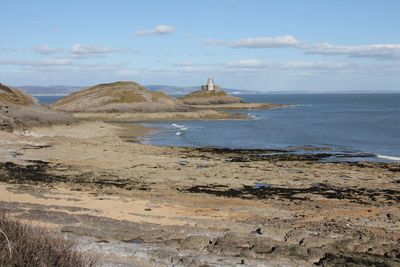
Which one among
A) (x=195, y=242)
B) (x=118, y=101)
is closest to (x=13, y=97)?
(x=195, y=242)

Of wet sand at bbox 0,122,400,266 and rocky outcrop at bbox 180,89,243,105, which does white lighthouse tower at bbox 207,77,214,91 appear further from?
wet sand at bbox 0,122,400,266

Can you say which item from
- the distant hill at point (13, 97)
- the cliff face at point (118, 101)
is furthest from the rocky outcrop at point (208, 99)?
the distant hill at point (13, 97)

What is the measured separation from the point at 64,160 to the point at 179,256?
20.8m

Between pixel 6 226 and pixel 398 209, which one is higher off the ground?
pixel 6 226

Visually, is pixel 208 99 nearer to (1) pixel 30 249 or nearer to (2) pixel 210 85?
(2) pixel 210 85

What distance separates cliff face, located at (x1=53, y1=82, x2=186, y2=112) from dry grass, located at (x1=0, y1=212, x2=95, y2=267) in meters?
92.3

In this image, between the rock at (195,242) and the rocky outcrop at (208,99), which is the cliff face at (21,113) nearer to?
the rock at (195,242)

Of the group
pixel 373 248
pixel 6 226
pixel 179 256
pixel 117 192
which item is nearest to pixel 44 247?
pixel 6 226

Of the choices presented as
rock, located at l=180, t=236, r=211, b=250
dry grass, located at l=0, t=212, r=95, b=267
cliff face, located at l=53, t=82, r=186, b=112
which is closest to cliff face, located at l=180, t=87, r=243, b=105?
cliff face, located at l=53, t=82, r=186, b=112

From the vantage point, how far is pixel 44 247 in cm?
671

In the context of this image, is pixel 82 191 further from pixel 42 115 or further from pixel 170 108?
pixel 170 108

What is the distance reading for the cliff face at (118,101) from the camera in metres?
100

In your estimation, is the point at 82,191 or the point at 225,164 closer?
the point at 82,191

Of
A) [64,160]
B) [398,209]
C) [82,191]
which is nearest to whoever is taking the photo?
[398,209]
